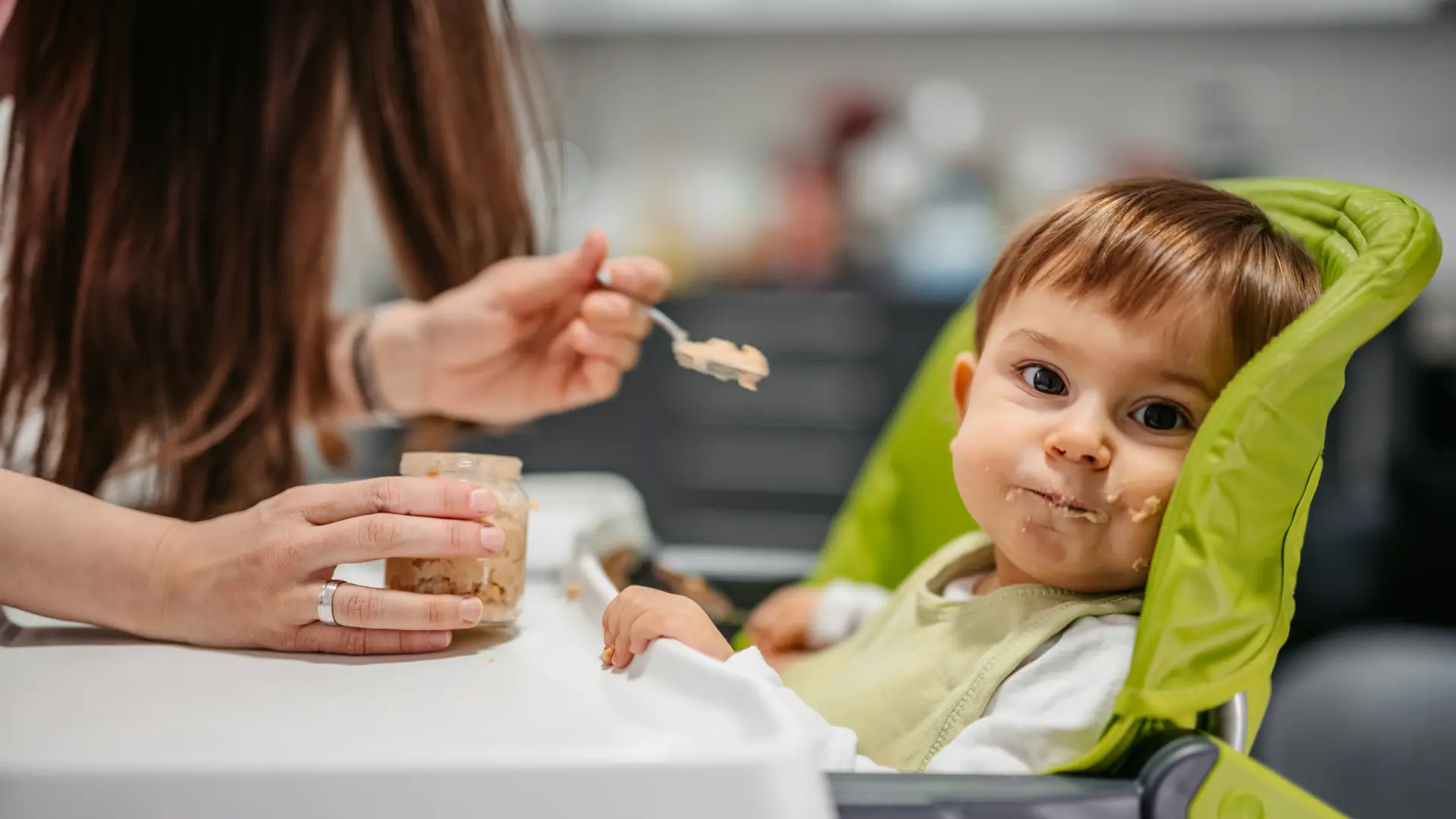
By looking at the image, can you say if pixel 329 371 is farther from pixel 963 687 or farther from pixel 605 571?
pixel 963 687

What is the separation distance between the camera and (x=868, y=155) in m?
2.54

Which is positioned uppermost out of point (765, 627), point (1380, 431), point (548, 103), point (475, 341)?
point (548, 103)

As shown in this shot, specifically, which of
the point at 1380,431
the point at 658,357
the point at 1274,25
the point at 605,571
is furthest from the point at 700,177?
the point at 605,571

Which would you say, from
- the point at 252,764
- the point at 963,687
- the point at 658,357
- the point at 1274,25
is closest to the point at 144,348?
the point at 252,764

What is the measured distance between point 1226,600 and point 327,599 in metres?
0.43

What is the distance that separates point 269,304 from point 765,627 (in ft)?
1.47

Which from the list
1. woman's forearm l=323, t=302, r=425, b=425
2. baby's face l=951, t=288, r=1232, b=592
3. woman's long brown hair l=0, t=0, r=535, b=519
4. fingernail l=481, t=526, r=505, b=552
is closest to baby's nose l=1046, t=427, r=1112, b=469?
baby's face l=951, t=288, r=1232, b=592

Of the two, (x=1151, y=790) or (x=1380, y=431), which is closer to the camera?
(x=1151, y=790)

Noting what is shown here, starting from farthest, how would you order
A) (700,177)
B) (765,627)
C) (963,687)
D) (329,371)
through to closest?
(700,177) → (329,371) → (765,627) → (963,687)

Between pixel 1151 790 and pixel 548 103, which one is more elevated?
pixel 548 103

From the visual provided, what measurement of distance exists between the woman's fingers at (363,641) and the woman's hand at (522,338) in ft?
1.02

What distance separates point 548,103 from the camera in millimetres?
865

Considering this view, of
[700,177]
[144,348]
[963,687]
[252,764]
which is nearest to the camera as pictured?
[252,764]

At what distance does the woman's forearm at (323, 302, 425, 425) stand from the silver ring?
0.43 metres
